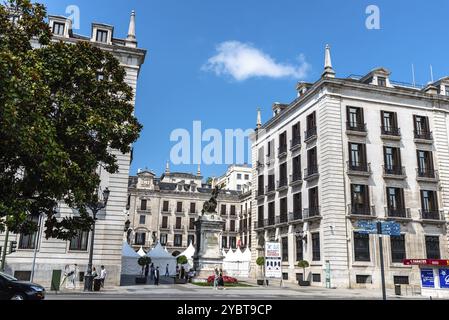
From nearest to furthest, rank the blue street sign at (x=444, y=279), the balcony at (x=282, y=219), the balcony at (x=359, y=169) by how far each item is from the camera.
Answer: the blue street sign at (x=444, y=279) → the balcony at (x=359, y=169) → the balcony at (x=282, y=219)

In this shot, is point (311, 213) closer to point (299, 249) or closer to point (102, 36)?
point (299, 249)

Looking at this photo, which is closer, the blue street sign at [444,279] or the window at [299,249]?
the blue street sign at [444,279]

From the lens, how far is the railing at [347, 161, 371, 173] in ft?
119

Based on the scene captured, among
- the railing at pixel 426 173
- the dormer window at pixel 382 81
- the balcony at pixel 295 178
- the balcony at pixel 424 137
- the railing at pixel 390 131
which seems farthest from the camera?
the balcony at pixel 295 178

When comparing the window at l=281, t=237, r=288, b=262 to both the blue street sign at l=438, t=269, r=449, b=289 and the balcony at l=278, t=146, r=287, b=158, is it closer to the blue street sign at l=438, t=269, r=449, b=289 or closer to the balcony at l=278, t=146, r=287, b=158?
the balcony at l=278, t=146, r=287, b=158

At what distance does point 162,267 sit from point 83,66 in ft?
103

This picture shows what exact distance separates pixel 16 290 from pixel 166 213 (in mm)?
68405

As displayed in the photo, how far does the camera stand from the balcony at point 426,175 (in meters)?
37.6

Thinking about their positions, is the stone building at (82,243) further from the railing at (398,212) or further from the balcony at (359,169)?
the railing at (398,212)

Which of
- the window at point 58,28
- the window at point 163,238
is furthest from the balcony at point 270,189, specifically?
the window at point 163,238

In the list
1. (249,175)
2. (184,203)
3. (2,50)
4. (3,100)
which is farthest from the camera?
(249,175)

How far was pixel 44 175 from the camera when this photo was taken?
11.7 meters
